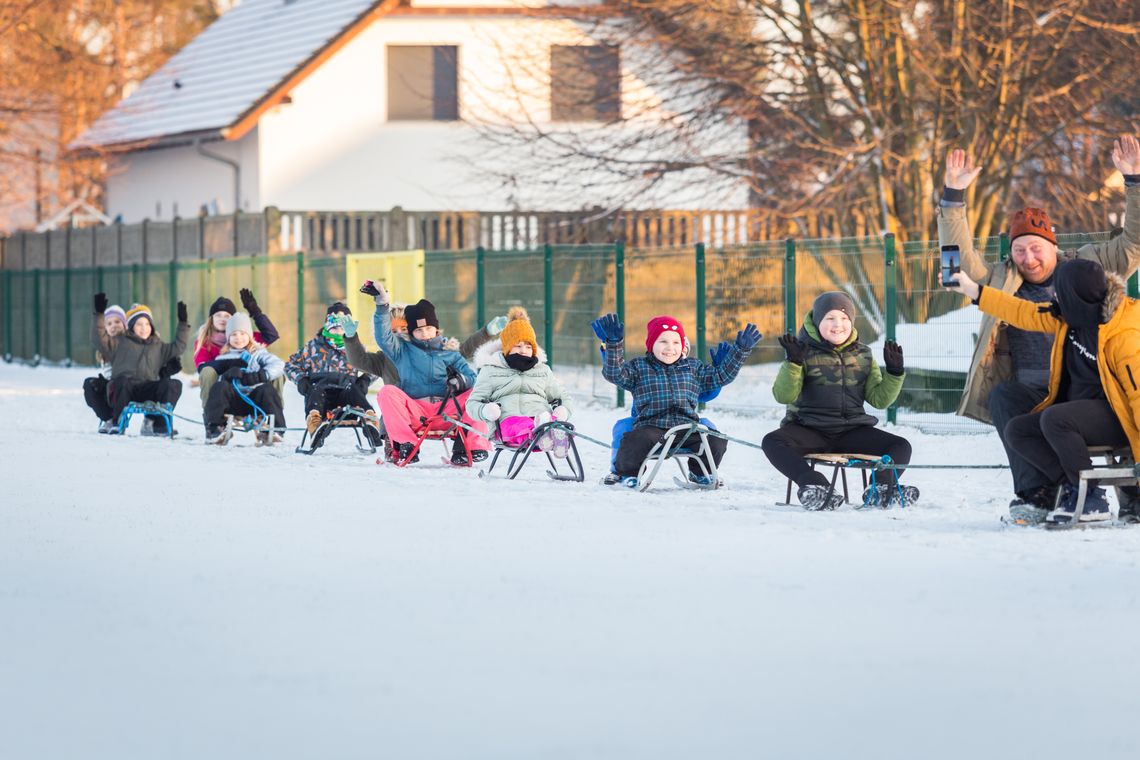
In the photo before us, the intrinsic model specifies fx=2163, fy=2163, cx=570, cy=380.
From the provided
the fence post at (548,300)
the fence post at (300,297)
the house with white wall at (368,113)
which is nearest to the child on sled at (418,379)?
the fence post at (548,300)

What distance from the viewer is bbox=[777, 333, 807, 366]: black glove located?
11.8m

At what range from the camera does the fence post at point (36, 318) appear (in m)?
38.0

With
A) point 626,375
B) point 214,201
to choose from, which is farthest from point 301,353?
point 214,201

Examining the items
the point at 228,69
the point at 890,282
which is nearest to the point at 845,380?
the point at 890,282

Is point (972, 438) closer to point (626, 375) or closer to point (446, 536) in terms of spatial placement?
point (626, 375)

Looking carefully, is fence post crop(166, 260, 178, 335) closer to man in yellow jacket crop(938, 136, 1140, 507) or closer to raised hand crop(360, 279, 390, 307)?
raised hand crop(360, 279, 390, 307)

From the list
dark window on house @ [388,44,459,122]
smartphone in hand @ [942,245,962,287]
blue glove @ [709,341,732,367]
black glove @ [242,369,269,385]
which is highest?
dark window on house @ [388,44,459,122]

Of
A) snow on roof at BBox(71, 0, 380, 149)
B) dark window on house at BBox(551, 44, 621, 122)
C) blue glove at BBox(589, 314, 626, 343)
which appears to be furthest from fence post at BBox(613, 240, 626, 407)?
snow on roof at BBox(71, 0, 380, 149)

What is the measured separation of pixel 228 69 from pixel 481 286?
59.4 feet

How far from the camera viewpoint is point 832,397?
1199 centimetres

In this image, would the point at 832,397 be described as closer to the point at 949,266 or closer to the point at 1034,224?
the point at 1034,224

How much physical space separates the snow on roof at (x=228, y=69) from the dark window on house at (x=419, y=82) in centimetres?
119

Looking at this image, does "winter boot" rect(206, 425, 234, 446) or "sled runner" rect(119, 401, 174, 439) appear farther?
"sled runner" rect(119, 401, 174, 439)

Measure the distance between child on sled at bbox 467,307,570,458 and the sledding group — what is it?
0.04 ft
